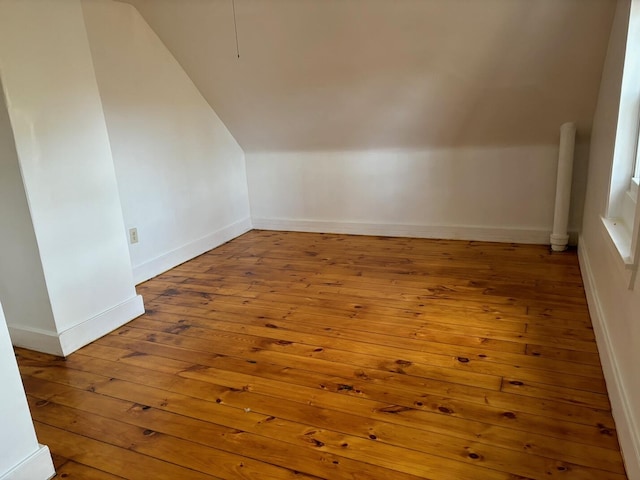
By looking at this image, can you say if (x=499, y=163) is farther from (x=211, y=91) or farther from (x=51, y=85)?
(x=51, y=85)

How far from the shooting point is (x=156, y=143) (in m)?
3.19

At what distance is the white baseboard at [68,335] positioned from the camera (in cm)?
216

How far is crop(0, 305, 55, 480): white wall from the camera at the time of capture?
4.30 feet

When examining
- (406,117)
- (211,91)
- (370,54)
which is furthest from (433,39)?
(211,91)

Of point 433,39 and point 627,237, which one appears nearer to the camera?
point 627,237

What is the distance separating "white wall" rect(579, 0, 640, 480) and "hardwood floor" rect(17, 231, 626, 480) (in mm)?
98

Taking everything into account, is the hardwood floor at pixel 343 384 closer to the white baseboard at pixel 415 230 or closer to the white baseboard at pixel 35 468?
the white baseboard at pixel 35 468

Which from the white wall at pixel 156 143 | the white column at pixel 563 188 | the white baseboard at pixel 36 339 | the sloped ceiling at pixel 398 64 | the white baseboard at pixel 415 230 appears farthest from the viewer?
the white baseboard at pixel 415 230

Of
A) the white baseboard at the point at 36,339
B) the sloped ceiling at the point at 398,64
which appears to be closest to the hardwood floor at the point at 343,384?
the white baseboard at the point at 36,339

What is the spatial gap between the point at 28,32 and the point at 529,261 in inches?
128

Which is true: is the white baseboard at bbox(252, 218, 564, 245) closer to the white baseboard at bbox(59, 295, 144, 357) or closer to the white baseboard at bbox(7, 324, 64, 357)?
the white baseboard at bbox(59, 295, 144, 357)

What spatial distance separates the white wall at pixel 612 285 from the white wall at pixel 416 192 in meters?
0.49

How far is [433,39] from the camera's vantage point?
2.76m

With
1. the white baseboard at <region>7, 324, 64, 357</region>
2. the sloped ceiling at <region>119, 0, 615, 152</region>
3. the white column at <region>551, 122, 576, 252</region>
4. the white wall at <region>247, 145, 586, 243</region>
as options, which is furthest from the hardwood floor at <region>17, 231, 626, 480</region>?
the sloped ceiling at <region>119, 0, 615, 152</region>
